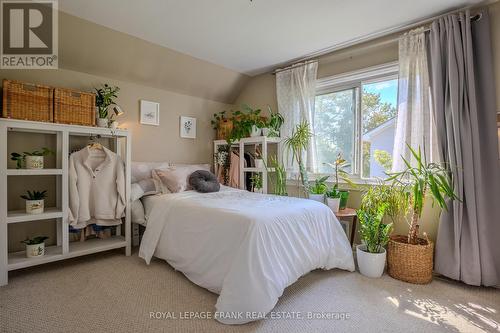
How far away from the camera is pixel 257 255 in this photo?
1.67 meters

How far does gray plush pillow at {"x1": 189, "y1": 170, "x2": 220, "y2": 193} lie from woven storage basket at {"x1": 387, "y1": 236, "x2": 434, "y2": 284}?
1.89 meters

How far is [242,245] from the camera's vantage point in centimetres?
172

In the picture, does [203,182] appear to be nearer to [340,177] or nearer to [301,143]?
[301,143]

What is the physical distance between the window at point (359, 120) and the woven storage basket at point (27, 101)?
9.33 ft

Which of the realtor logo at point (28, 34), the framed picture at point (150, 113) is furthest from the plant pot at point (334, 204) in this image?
the realtor logo at point (28, 34)

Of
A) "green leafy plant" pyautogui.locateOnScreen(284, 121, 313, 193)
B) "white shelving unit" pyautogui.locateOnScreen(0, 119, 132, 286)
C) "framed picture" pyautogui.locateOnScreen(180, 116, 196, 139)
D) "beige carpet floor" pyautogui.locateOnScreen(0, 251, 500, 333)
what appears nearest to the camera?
"beige carpet floor" pyautogui.locateOnScreen(0, 251, 500, 333)

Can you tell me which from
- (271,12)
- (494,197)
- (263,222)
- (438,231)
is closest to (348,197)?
(438,231)

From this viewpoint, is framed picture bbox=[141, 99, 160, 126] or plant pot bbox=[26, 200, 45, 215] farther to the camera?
framed picture bbox=[141, 99, 160, 126]

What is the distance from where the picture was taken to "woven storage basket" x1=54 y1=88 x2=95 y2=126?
2.32 m

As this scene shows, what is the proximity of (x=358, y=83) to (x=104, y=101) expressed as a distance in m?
2.84

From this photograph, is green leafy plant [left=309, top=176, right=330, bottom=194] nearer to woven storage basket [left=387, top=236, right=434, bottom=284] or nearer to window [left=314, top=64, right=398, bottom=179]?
window [left=314, top=64, right=398, bottom=179]

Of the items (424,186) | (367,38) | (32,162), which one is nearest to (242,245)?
(424,186)

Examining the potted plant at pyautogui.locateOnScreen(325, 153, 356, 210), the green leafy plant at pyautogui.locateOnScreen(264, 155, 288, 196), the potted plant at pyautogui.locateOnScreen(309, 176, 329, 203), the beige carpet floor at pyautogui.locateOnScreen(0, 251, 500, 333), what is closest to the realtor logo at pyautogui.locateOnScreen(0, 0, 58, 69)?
the beige carpet floor at pyautogui.locateOnScreen(0, 251, 500, 333)

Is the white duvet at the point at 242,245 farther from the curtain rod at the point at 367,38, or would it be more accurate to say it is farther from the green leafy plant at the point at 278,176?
the curtain rod at the point at 367,38
